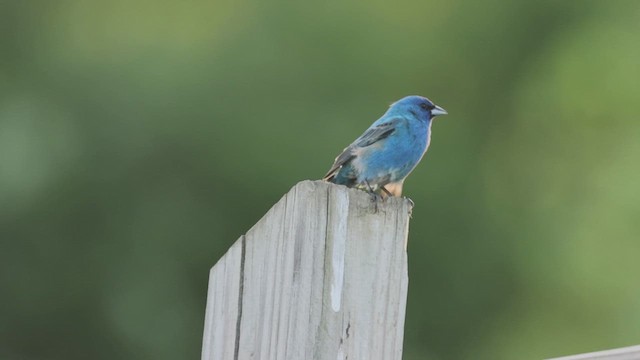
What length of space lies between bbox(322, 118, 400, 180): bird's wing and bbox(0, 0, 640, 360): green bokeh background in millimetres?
1840

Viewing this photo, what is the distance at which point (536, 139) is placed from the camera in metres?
8.30

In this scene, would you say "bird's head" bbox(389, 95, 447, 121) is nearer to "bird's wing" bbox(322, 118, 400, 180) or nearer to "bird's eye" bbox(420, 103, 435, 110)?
"bird's eye" bbox(420, 103, 435, 110)

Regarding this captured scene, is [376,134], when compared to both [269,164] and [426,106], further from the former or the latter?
[269,164]

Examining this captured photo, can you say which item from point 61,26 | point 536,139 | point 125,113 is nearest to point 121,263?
point 125,113

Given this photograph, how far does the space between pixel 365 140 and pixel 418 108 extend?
2.51ft

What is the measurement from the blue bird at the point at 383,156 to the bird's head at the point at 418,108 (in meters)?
0.24

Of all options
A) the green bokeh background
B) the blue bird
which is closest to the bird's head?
the blue bird

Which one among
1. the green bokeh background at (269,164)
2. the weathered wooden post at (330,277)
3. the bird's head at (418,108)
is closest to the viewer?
the weathered wooden post at (330,277)

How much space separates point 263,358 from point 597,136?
6.61 m

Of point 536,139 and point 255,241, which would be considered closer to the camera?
point 255,241

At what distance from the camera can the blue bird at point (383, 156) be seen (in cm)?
501

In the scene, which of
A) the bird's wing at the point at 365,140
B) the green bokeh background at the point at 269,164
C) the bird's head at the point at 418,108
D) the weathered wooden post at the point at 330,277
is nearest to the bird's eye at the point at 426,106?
the bird's head at the point at 418,108

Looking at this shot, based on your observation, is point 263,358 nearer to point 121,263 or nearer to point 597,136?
point 121,263

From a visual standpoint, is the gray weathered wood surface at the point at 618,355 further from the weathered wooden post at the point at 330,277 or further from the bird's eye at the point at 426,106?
the bird's eye at the point at 426,106
